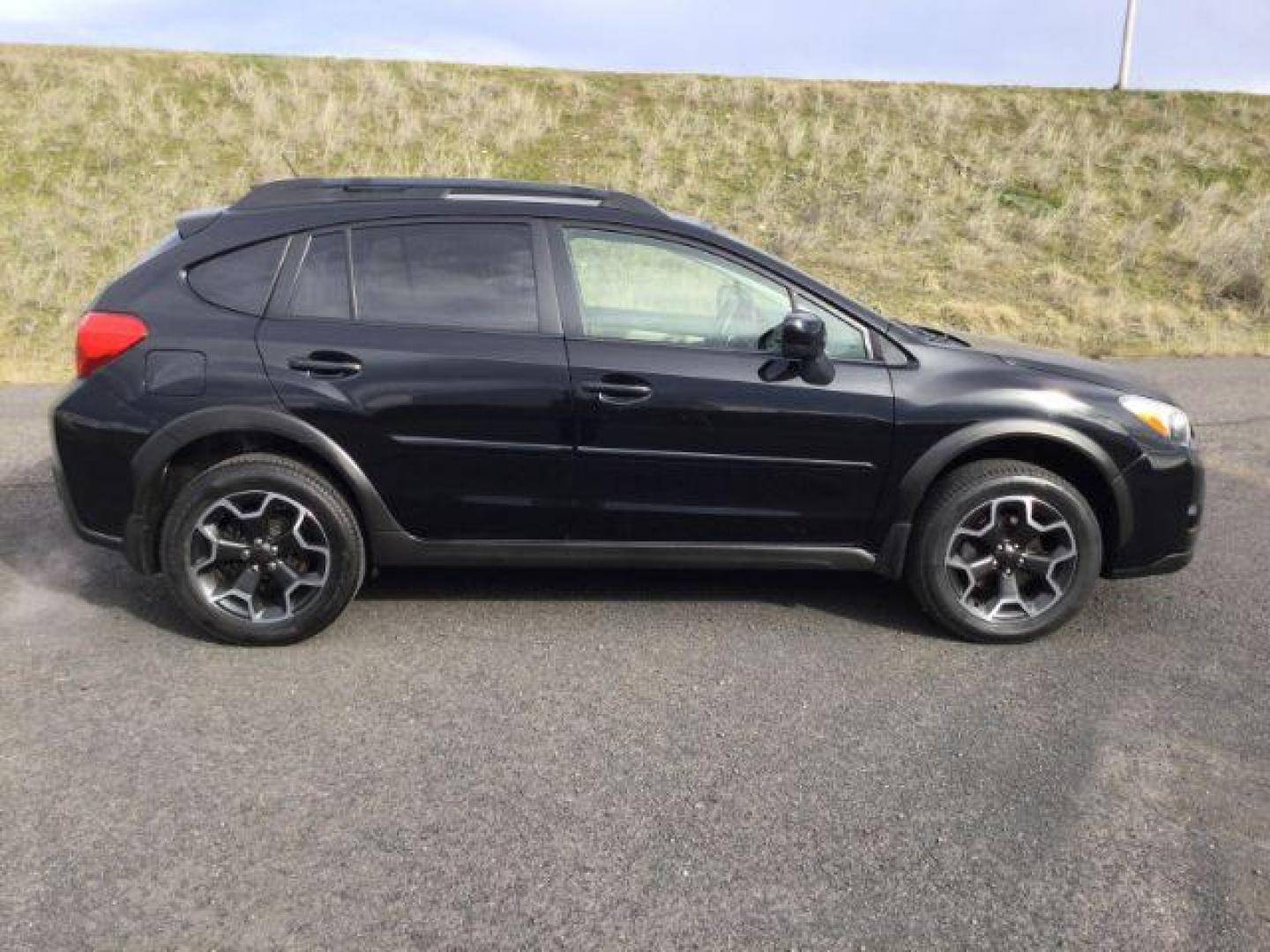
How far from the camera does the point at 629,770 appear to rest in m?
3.37

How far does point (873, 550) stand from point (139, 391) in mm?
2887

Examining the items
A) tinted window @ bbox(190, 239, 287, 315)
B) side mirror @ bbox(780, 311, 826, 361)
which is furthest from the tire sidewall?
tinted window @ bbox(190, 239, 287, 315)

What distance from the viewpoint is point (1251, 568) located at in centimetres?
533

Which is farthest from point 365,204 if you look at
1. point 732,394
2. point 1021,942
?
point 1021,942

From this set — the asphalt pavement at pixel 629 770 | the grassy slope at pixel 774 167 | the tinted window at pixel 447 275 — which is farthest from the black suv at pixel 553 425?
the grassy slope at pixel 774 167

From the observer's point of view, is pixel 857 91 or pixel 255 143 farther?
pixel 857 91

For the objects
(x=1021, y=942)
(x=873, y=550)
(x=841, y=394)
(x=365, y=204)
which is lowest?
(x=1021, y=942)

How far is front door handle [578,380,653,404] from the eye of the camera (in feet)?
13.7

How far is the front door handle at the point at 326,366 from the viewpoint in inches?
163

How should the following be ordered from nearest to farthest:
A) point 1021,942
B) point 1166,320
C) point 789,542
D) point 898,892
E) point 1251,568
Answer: point 1021,942 < point 898,892 < point 789,542 < point 1251,568 < point 1166,320

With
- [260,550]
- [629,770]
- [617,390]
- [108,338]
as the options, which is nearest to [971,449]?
[617,390]

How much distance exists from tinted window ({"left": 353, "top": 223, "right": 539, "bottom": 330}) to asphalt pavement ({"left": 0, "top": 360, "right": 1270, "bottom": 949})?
1.23 meters

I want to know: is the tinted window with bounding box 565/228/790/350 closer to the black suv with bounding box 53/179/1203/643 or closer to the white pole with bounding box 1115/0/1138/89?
the black suv with bounding box 53/179/1203/643

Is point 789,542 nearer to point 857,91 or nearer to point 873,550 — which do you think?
point 873,550
